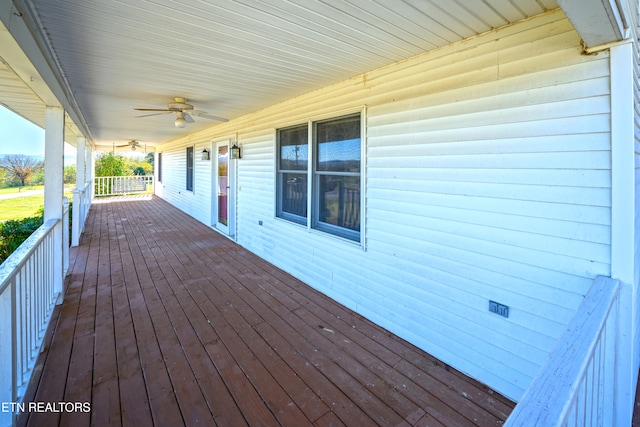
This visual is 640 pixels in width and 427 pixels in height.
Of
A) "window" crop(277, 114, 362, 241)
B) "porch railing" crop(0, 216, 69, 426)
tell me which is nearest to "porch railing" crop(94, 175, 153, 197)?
"porch railing" crop(0, 216, 69, 426)

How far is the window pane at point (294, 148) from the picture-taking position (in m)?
4.23

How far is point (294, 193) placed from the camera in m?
4.53

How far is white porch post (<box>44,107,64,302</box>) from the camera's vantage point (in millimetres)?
3262

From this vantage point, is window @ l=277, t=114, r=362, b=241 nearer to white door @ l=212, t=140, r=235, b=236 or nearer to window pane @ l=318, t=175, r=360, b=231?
window pane @ l=318, t=175, r=360, b=231

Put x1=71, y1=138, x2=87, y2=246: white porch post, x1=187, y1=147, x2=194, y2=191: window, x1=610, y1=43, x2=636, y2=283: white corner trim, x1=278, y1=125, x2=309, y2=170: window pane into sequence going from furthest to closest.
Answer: x1=187, y1=147, x2=194, y2=191: window → x1=71, y1=138, x2=87, y2=246: white porch post → x1=278, y1=125, x2=309, y2=170: window pane → x1=610, y1=43, x2=636, y2=283: white corner trim

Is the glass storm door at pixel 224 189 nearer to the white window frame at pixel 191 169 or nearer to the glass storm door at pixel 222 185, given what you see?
the glass storm door at pixel 222 185

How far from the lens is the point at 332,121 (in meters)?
3.74

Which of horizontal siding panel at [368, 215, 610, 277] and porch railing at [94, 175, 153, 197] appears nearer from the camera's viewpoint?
horizontal siding panel at [368, 215, 610, 277]

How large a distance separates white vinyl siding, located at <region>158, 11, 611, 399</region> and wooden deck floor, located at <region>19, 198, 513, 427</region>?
0.41 metres

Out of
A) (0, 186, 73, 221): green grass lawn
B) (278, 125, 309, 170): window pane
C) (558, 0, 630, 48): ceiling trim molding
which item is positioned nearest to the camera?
(558, 0, 630, 48): ceiling trim molding

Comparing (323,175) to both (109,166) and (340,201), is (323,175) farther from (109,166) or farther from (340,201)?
(109,166)

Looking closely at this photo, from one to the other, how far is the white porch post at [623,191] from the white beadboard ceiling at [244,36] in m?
0.57

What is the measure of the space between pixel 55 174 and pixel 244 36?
268cm

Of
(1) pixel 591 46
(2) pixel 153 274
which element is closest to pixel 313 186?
(2) pixel 153 274
